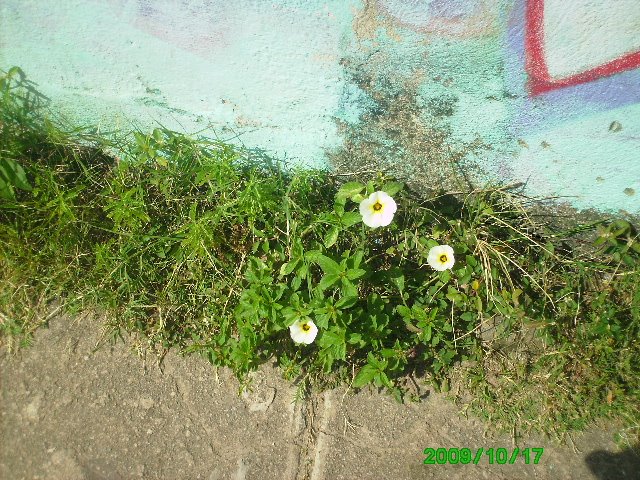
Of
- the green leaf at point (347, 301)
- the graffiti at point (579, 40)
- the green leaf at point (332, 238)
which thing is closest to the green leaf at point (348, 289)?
the green leaf at point (347, 301)

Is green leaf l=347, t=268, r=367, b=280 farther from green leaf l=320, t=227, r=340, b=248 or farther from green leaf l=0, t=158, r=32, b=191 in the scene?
green leaf l=0, t=158, r=32, b=191

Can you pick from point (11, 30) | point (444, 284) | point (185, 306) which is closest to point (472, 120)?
point (444, 284)

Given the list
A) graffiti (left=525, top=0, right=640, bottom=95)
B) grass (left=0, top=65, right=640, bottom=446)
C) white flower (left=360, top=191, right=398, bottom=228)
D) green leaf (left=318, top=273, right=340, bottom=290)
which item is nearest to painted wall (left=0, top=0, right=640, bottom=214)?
graffiti (left=525, top=0, right=640, bottom=95)

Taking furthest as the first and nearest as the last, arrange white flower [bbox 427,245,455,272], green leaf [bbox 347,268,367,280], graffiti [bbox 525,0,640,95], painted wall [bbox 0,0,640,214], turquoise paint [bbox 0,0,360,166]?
white flower [bbox 427,245,455,272] → green leaf [bbox 347,268,367,280] → turquoise paint [bbox 0,0,360,166] → painted wall [bbox 0,0,640,214] → graffiti [bbox 525,0,640,95]

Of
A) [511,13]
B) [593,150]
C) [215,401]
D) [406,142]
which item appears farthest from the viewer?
[215,401]

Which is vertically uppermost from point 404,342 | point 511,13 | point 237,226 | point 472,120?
point 511,13

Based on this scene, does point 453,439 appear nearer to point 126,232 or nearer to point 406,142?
point 406,142
